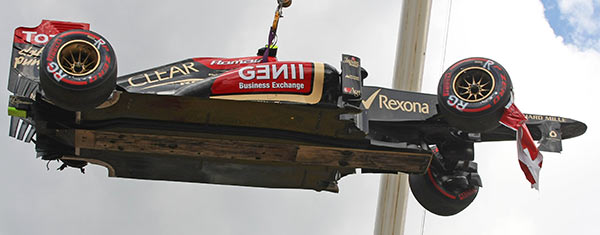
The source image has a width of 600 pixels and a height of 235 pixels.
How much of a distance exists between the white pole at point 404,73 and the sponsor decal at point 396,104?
4.54 m

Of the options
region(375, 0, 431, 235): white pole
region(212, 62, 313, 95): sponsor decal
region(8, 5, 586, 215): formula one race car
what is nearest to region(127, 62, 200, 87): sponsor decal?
region(8, 5, 586, 215): formula one race car

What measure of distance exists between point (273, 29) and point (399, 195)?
5.65 m

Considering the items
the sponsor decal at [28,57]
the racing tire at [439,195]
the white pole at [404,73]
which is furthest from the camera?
the white pole at [404,73]

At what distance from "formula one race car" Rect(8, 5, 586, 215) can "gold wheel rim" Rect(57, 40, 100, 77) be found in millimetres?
11

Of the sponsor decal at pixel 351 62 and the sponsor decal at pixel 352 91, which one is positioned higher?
the sponsor decal at pixel 351 62

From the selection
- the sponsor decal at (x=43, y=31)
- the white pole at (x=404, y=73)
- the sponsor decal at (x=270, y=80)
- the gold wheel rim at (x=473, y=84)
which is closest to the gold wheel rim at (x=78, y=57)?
the sponsor decal at (x=43, y=31)

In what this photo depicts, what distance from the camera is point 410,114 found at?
38.1 ft

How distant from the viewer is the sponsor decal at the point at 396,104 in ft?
37.7

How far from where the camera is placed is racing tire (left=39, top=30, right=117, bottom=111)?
9.80 meters

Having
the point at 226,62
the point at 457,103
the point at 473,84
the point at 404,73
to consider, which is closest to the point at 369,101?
the point at 457,103

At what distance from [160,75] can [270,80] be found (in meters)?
1.27

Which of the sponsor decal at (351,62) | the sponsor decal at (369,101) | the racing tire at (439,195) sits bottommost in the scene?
the racing tire at (439,195)

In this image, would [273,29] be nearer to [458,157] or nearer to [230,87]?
[230,87]

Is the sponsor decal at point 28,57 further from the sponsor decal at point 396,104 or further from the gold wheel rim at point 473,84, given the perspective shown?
the gold wheel rim at point 473,84
